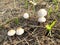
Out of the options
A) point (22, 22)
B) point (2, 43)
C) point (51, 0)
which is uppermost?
point (51, 0)

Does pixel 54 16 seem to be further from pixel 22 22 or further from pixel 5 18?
pixel 5 18

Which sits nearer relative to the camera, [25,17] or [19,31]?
[19,31]

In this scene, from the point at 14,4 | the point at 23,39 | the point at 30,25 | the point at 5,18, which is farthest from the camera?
the point at 14,4

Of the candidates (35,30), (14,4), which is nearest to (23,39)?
(35,30)

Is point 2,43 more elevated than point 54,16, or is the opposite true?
point 54,16

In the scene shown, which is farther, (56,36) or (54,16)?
(54,16)

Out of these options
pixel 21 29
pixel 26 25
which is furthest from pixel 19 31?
pixel 26 25

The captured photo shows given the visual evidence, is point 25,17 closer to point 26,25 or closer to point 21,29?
point 26,25

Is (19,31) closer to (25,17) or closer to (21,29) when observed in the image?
(21,29)
